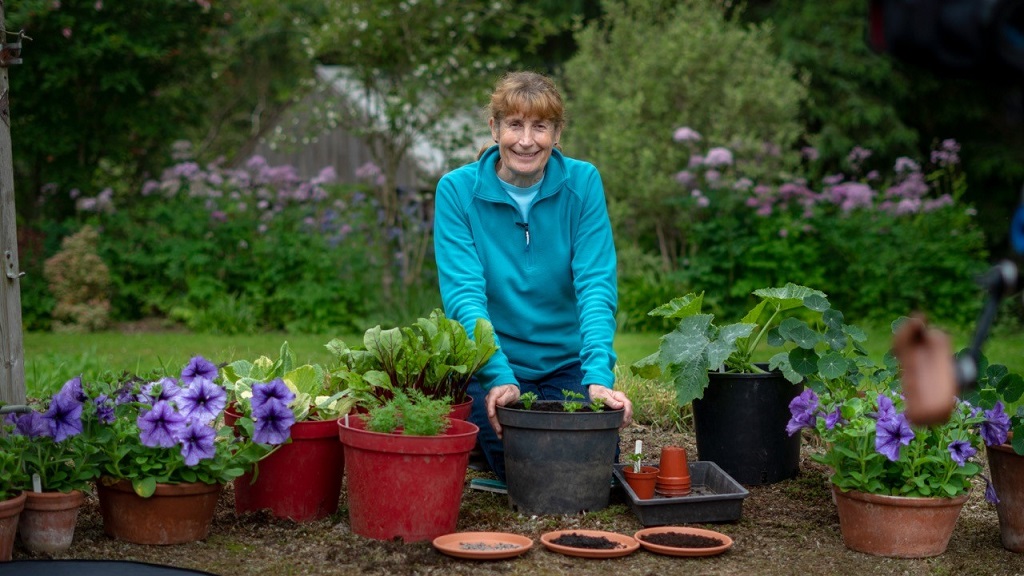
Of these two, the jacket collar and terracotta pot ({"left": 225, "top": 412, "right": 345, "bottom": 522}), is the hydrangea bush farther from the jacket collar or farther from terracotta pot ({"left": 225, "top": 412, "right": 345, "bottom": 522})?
A: terracotta pot ({"left": 225, "top": 412, "right": 345, "bottom": 522})

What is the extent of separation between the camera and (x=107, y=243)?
28.4ft

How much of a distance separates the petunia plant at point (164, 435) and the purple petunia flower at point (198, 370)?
17mm

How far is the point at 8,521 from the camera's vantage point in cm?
248

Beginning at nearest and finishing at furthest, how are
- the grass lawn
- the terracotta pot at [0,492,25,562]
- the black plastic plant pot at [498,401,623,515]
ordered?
the terracotta pot at [0,492,25,562]
the black plastic plant pot at [498,401,623,515]
the grass lawn

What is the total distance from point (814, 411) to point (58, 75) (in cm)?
753

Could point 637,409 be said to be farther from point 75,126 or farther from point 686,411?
point 75,126

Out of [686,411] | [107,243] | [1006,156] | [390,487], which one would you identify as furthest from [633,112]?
[390,487]

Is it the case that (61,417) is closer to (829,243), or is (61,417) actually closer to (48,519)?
(48,519)

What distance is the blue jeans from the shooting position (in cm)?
348

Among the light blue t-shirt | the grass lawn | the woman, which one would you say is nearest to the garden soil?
the woman

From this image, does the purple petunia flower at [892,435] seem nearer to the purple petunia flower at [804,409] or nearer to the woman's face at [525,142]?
the purple petunia flower at [804,409]

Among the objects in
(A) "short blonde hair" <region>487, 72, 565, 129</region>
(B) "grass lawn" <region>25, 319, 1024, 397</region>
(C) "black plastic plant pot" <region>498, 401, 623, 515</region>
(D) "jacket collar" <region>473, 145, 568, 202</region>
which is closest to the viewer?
(C) "black plastic plant pot" <region>498, 401, 623, 515</region>

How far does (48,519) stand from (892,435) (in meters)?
2.15

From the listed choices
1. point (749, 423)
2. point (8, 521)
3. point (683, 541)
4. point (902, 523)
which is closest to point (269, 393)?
point (8, 521)
